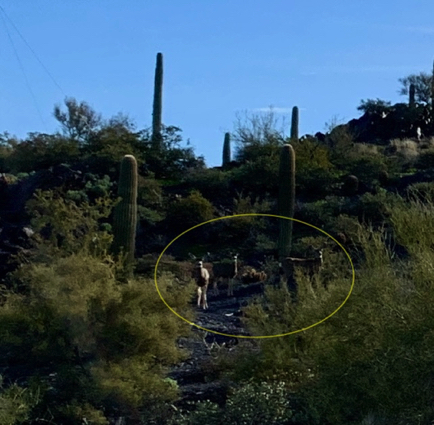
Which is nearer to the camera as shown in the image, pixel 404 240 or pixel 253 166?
pixel 404 240

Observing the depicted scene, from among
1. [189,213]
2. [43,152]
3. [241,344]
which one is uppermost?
[43,152]

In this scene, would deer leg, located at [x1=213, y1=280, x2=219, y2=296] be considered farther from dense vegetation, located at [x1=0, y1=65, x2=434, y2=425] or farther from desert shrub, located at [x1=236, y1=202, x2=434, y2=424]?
desert shrub, located at [x1=236, y1=202, x2=434, y2=424]

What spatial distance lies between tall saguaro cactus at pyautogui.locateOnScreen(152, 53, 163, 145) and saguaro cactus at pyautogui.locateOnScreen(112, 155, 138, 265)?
16709 millimetres

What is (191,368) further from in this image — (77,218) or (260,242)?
(260,242)

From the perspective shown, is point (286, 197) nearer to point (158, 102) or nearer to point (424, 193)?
point (424, 193)

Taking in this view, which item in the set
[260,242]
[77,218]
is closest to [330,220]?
[260,242]

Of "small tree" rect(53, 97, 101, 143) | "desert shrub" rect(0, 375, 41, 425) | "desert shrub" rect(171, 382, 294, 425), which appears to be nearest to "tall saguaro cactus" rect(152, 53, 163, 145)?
"small tree" rect(53, 97, 101, 143)

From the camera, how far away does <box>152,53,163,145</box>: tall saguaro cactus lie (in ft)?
123

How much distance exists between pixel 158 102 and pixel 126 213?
61.8ft

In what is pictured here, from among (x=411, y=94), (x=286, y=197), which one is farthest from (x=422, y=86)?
(x=286, y=197)

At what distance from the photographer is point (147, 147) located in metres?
36.4

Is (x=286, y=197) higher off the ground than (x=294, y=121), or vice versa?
(x=294, y=121)

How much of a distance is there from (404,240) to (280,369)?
2.27m

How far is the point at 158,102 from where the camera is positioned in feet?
125
